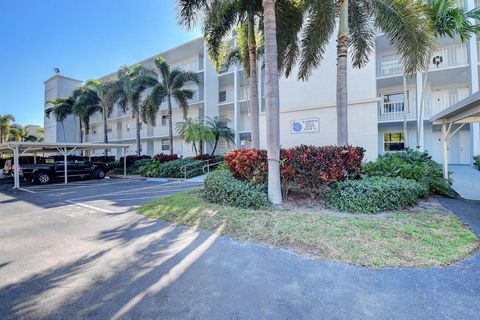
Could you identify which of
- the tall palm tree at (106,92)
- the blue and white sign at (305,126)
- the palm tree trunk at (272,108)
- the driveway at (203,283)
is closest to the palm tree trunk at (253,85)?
the blue and white sign at (305,126)

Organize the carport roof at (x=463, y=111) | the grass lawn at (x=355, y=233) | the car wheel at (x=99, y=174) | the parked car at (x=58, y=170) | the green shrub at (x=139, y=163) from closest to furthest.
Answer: the grass lawn at (x=355, y=233) → the carport roof at (x=463, y=111) → the parked car at (x=58, y=170) → the car wheel at (x=99, y=174) → the green shrub at (x=139, y=163)

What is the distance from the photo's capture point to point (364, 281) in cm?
308

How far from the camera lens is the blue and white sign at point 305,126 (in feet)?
33.6

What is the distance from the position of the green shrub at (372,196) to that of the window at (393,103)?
11.5 m

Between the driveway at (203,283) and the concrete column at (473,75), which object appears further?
the concrete column at (473,75)

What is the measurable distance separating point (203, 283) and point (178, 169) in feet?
45.0

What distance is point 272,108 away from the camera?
651 centimetres

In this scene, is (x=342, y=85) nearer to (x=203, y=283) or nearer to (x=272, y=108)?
(x=272, y=108)

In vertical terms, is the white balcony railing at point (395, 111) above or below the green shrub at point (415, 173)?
above

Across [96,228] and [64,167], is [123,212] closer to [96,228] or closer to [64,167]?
[96,228]

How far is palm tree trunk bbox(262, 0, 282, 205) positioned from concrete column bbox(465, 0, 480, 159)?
13.8 meters

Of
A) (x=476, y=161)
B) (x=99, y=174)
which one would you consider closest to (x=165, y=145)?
(x=99, y=174)

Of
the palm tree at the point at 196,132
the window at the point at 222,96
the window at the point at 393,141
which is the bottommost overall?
the window at the point at 393,141

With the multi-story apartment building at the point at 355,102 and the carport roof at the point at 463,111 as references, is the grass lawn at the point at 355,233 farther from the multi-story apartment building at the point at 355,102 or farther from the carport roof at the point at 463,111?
the multi-story apartment building at the point at 355,102
